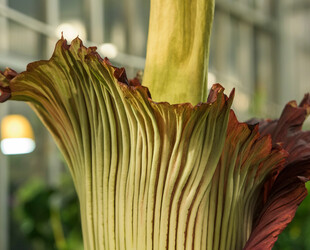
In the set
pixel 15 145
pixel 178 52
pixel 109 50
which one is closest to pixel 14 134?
pixel 15 145

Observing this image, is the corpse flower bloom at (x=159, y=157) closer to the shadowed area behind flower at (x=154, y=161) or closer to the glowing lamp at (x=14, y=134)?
the shadowed area behind flower at (x=154, y=161)

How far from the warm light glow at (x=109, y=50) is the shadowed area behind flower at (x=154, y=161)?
4.16 metres

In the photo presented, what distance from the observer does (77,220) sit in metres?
3.79

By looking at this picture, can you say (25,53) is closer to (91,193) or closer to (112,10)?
(112,10)

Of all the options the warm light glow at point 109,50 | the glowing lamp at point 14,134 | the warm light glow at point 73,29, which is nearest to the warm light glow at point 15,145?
the glowing lamp at point 14,134

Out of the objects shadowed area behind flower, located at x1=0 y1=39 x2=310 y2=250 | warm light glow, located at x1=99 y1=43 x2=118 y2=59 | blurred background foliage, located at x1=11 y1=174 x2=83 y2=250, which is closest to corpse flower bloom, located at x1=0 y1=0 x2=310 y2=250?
shadowed area behind flower, located at x1=0 y1=39 x2=310 y2=250

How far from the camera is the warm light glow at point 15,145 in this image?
142 inches

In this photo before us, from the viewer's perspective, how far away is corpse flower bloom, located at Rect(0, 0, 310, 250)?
46cm

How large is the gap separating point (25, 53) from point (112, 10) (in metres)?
1.44

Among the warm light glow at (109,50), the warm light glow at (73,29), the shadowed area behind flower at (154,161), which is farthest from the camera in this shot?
the warm light glow at (109,50)

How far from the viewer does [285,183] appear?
0.52 m

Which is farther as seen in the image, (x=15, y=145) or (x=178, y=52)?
(x=15, y=145)

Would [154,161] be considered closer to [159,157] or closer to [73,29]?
[159,157]

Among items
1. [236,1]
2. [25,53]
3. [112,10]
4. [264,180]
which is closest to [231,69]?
[236,1]
